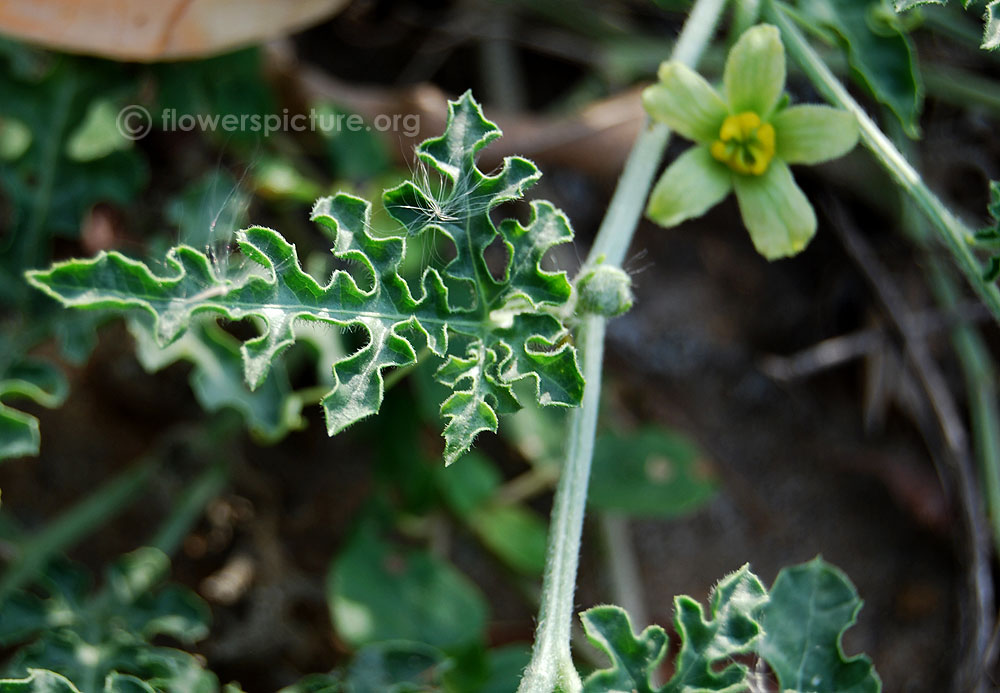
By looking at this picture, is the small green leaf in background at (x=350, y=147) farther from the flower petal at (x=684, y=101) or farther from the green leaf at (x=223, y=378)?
the flower petal at (x=684, y=101)

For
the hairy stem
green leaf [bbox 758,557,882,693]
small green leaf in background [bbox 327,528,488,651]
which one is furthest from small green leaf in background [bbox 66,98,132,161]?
green leaf [bbox 758,557,882,693]

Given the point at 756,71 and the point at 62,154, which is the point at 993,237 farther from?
the point at 62,154

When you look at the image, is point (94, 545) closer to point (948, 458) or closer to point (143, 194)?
point (143, 194)

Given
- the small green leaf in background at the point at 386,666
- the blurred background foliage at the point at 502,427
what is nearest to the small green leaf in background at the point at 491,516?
the blurred background foliage at the point at 502,427

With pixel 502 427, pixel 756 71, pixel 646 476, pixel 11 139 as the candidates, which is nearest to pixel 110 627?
pixel 502 427

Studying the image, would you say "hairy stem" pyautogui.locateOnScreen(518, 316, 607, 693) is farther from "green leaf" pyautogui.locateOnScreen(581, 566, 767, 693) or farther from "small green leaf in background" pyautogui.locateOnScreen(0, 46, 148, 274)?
"small green leaf in background" pyautogui.locateOnScreen(0, 46, 148, 274)

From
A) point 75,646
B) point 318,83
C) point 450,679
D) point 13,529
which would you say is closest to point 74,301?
point 75,646
